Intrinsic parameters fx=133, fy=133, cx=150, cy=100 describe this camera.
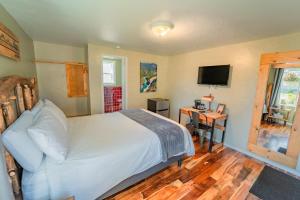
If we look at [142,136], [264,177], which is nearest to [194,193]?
[142,136]

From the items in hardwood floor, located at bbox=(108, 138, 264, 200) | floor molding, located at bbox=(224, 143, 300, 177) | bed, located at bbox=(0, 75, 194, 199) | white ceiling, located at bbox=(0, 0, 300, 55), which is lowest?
hardwood floor, located at bbox=(108, 138, 264, 200)

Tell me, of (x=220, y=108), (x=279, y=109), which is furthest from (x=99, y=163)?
(x=279, y=109)

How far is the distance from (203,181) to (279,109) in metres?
1.90

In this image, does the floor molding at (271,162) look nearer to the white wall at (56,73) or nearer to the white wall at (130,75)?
the white wall at (130,75)

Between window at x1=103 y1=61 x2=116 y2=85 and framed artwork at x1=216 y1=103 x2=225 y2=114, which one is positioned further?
window at x1=103 y1=61 x2=116 y2=85

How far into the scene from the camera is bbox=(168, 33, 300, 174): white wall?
92.9 inches

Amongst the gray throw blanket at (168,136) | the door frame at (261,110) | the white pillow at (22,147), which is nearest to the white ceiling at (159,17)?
the door frame at (261,110)

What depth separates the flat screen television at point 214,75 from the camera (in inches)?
113

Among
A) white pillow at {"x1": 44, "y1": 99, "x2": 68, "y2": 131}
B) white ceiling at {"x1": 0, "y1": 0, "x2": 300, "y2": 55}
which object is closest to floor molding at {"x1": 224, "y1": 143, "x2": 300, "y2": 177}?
white ceiling at {"x1": 0, "y1": 0, "x2": 300, "y2": 55}

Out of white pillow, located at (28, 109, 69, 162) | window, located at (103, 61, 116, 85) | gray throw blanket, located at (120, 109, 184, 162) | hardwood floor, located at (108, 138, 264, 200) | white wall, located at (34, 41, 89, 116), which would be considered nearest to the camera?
white pillow, located at (28, 109, 69, 162)

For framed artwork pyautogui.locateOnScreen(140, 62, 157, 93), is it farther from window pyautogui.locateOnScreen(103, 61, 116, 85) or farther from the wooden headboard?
the wooden headboard

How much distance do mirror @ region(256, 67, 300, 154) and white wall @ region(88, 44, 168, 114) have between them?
110 inches

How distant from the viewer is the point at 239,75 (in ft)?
9.05

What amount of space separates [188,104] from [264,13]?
2.60m
